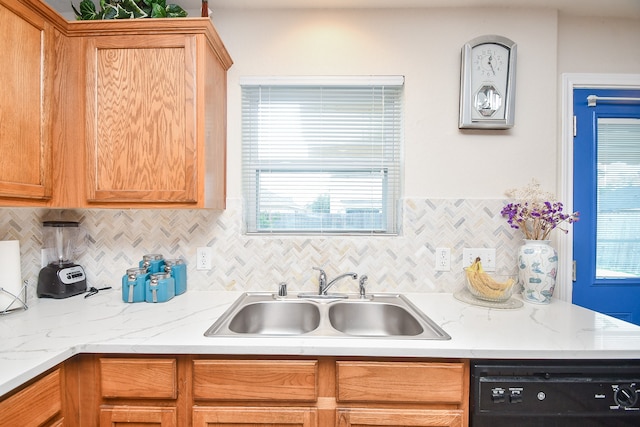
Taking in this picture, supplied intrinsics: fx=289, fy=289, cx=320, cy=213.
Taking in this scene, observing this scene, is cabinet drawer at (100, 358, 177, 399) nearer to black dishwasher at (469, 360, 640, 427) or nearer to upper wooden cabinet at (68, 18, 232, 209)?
upper wooden cabinet at (68, 18, 232, 209)

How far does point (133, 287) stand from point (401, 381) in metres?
1.29

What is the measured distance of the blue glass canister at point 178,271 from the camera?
154 centimetres

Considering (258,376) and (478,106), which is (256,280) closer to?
(258,376)

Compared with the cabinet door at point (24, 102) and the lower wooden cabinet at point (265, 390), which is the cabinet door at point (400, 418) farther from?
the cabinet door at point (24, 102)

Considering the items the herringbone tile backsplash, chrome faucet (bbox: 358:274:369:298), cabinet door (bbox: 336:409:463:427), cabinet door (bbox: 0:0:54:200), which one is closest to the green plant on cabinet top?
cabinet door (bbox: 0:0:54:200)

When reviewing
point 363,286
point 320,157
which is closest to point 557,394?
point 363,286

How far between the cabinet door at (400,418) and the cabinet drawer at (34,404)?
37.1 inches

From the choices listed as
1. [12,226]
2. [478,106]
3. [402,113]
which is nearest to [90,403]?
[12,226]

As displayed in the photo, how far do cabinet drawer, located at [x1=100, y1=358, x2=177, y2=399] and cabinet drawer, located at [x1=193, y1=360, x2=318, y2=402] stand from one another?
10cm

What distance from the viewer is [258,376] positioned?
102cm

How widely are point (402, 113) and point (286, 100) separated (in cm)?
69

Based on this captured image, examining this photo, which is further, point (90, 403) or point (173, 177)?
point (173, 177)

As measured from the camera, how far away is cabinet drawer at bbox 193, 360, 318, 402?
1018 millimetres

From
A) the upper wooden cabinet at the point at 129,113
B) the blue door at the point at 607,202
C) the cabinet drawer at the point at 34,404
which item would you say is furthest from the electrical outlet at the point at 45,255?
the blue door at the point at 607,202
